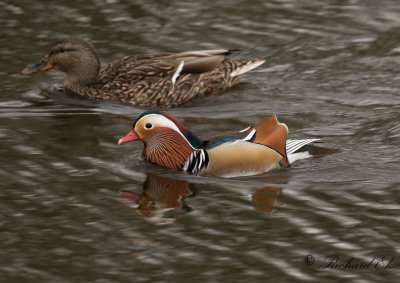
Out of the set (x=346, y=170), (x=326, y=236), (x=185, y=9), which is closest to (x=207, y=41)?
(x=185, y=9)

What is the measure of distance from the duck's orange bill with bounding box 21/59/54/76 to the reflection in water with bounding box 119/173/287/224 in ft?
13.9

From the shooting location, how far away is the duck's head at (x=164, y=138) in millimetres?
9625

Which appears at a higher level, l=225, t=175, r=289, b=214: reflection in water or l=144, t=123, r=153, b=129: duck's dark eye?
l=144, t=123, r=153, b=129: duck's dark eye

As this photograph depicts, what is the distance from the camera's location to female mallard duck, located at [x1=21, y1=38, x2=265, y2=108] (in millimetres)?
12992

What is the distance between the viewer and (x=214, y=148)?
9477mm

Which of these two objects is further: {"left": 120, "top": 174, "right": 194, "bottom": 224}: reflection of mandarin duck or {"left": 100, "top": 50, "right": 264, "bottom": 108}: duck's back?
{"left": 100, "top": 50, "right": 264, "bottom": 108}: duck's back

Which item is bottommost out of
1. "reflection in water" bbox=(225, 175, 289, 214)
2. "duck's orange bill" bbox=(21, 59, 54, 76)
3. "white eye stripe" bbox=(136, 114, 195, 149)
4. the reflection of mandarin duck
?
the reflection of mandarin duck

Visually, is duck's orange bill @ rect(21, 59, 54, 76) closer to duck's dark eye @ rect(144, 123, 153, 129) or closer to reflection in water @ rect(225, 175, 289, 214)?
duck's dark eye @ rect(144, 123, 153, 129)

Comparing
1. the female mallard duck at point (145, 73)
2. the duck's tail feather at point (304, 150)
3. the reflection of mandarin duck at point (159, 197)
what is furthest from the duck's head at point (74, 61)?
the duck's tail feather at point (304, 150)

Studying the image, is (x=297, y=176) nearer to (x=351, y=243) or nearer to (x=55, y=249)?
(x=351, y=243)

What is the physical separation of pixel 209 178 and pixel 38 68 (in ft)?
15.6

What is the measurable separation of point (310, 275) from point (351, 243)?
2.38 ft

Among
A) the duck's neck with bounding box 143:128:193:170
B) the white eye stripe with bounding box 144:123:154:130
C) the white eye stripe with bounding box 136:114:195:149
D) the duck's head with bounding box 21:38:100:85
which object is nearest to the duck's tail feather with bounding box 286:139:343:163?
the duck's neck with bounding box 143:128:193:170

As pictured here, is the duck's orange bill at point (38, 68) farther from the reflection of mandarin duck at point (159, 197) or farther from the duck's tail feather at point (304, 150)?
the duck's tail feather at point (304, 150)
